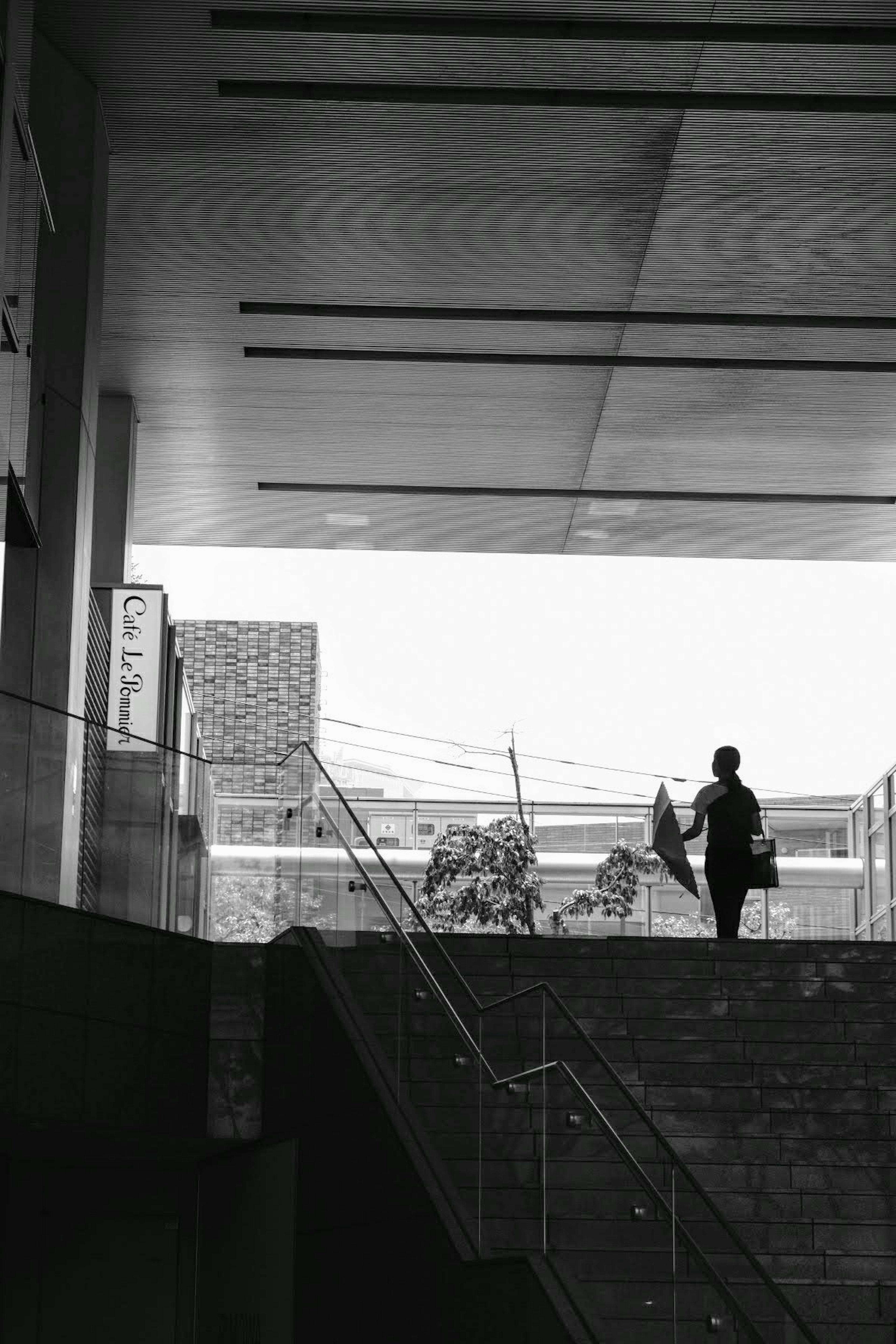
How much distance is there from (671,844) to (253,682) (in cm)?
5242

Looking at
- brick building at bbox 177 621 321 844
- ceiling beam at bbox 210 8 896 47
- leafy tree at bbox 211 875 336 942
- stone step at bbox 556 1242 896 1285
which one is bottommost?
stone step at bbox 556 1242 896 1285

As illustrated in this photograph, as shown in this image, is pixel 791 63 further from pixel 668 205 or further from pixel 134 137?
pixel 134 137

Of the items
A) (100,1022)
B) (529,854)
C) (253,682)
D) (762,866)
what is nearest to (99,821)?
(100,1022)

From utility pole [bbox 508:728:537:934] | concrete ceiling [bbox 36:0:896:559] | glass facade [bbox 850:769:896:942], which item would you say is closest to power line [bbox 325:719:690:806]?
glass facade [bbox 850:769:896:942]

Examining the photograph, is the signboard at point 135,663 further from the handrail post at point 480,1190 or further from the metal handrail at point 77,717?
the handrail post at point 480,1190

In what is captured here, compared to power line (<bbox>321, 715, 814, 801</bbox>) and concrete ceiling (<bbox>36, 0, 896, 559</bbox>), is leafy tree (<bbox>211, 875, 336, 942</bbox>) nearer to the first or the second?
concrete ceiling (<bbox>36, 0, 896, 559</bbox>)

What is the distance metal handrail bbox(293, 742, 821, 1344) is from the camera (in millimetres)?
6703

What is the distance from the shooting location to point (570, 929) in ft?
60.8

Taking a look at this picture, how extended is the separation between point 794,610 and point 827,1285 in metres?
53.4

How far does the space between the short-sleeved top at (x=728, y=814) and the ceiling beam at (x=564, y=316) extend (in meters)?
4.94

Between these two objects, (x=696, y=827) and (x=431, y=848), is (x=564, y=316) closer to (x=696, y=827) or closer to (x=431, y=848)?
(x=696, y=827)

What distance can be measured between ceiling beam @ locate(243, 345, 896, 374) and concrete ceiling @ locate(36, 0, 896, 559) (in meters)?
0.03

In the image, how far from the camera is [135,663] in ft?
50.5

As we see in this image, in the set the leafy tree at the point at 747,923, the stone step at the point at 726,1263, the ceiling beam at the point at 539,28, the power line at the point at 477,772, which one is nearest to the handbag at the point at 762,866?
the stone step at the point at 726,1263
